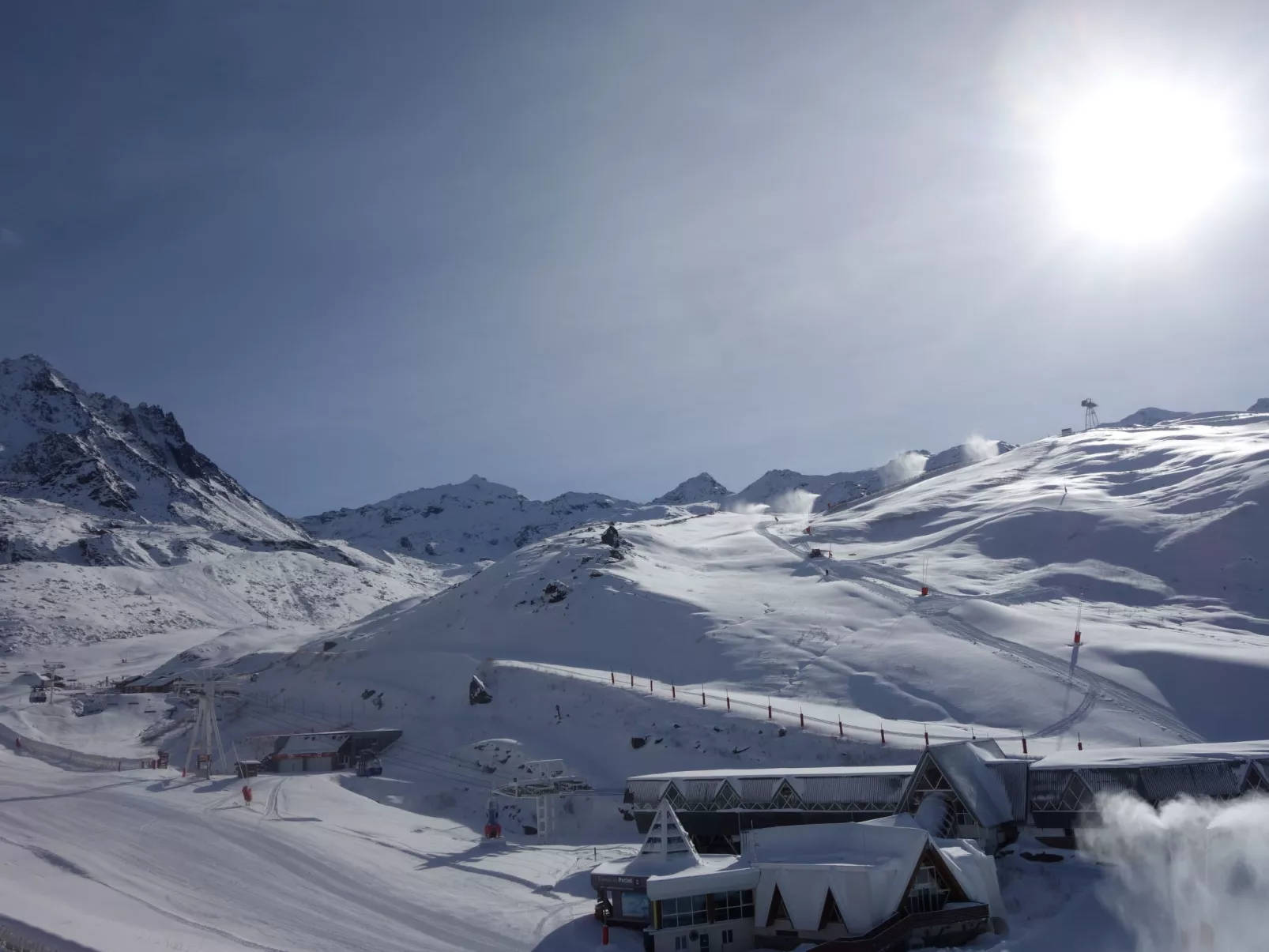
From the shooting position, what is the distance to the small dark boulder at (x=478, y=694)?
57.8 meters

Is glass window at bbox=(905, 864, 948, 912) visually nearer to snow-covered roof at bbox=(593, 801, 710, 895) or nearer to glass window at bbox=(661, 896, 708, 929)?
glass window at bbox=(661, 896, 708, 929)

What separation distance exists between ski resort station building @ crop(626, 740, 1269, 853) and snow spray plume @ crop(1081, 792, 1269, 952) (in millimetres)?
872

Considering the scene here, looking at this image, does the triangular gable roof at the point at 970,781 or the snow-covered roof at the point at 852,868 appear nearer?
the snow-covered roof at the point at 852,868

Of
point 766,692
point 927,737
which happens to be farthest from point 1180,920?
point 766,692

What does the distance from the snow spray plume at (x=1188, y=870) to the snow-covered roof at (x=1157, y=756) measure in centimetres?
151

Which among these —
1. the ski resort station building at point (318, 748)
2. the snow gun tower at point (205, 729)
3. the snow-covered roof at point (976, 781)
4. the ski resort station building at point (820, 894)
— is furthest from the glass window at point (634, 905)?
the snow gun tower at point (205, 729)

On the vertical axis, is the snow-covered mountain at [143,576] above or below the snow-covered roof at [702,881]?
above

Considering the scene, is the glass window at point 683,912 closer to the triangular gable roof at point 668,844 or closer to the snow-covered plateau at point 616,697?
the triangular gable roof at point 668,844

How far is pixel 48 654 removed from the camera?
10488 centimetres

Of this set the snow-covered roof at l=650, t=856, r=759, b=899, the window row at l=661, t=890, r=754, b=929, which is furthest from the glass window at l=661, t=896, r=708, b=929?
the snow-covered roof at l=650, t=856, r=759, b=899

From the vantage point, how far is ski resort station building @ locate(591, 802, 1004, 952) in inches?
1052

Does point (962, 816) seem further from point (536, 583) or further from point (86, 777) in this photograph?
point (536, 583)

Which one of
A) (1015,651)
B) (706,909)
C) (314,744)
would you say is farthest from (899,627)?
(314,744)

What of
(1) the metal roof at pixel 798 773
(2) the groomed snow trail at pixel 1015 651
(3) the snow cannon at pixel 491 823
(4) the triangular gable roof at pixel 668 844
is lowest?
(3) the snow cannon at pixel 491 823
